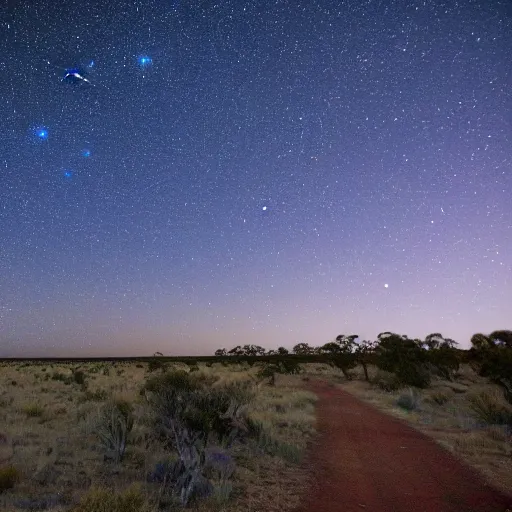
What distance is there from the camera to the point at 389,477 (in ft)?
31.9

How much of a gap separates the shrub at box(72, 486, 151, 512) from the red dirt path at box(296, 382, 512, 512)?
337 centimetres

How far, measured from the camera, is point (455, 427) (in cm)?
1582

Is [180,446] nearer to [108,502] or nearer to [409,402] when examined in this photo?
[108,502]

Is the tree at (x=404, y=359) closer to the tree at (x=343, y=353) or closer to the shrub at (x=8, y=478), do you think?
the tree at (x=343, y=353)

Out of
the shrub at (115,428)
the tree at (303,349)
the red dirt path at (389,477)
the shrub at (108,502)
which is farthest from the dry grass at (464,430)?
the tree at (303,349)

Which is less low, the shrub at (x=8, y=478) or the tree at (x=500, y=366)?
the tree at (x=500, y=366)

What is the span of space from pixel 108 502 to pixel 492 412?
1519 centimetres

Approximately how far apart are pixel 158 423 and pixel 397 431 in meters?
9.03

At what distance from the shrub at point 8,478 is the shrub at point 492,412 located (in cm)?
1556

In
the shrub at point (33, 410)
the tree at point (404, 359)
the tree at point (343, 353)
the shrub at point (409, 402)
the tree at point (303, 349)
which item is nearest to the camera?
the shrub at point (33, 410)

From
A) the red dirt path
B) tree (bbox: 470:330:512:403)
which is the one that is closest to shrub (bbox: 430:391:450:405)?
tree (bbox: 470:330:512:403)

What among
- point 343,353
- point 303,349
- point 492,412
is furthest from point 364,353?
point 303,349

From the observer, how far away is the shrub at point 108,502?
5.47 metres

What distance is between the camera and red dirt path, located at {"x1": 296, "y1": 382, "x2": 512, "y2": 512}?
8023 mm
